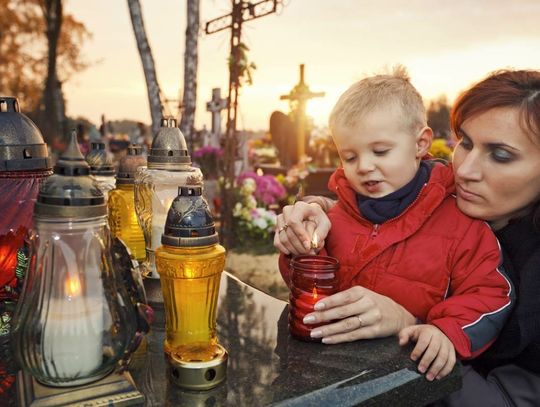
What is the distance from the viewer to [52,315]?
971 millimetres

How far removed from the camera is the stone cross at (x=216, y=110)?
1074 cm

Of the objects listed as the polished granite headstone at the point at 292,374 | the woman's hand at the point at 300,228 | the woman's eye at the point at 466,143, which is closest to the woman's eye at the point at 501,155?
the woman's eye at the point at 466,143

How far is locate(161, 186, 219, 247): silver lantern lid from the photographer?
1.09m

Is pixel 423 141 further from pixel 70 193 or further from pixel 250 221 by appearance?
pixel 250 221

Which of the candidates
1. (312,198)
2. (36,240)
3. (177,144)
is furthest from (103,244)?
(312,198)

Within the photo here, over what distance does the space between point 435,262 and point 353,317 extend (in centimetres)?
42

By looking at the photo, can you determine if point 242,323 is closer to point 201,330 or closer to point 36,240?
point 201,330

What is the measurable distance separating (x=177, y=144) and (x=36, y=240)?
30.1 inches

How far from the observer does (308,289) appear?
1.38m

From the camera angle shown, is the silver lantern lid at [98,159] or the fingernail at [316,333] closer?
the fingernail at [316,333]

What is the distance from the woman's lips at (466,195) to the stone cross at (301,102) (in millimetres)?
Result: 8595

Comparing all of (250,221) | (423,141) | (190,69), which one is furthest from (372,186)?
(190,69)

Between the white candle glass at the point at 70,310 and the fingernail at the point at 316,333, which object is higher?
the white candle glass at the point at 70,310

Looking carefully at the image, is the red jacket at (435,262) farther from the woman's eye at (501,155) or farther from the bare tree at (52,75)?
the bare tree at (52,75)
